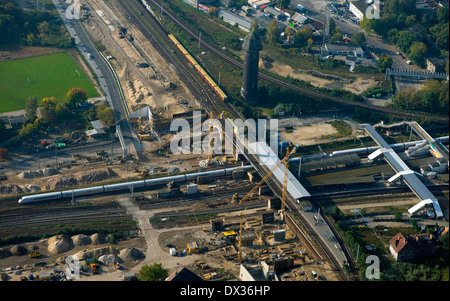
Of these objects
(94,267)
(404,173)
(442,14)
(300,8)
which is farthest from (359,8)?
(94,267)

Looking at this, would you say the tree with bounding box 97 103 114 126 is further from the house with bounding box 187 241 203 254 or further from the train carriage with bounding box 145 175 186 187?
the house with bounding box 187 241 203 254

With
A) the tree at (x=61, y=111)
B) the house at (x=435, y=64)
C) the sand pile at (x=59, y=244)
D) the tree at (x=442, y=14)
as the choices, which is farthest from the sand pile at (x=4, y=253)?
the tree at (x=442, y=14)

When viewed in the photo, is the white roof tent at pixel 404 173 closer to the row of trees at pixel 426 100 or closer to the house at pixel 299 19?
the row of trees at pixel 426 100

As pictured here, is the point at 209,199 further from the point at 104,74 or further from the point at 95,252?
the point at 104,74

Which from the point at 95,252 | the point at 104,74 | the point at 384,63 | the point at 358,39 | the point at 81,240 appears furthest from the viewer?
the point at 358,39

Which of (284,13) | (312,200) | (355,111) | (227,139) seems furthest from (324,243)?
(284,13)

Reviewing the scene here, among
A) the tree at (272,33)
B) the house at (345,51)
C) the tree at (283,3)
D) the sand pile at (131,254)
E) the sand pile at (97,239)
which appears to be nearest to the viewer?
the sand pile at (131,254)
